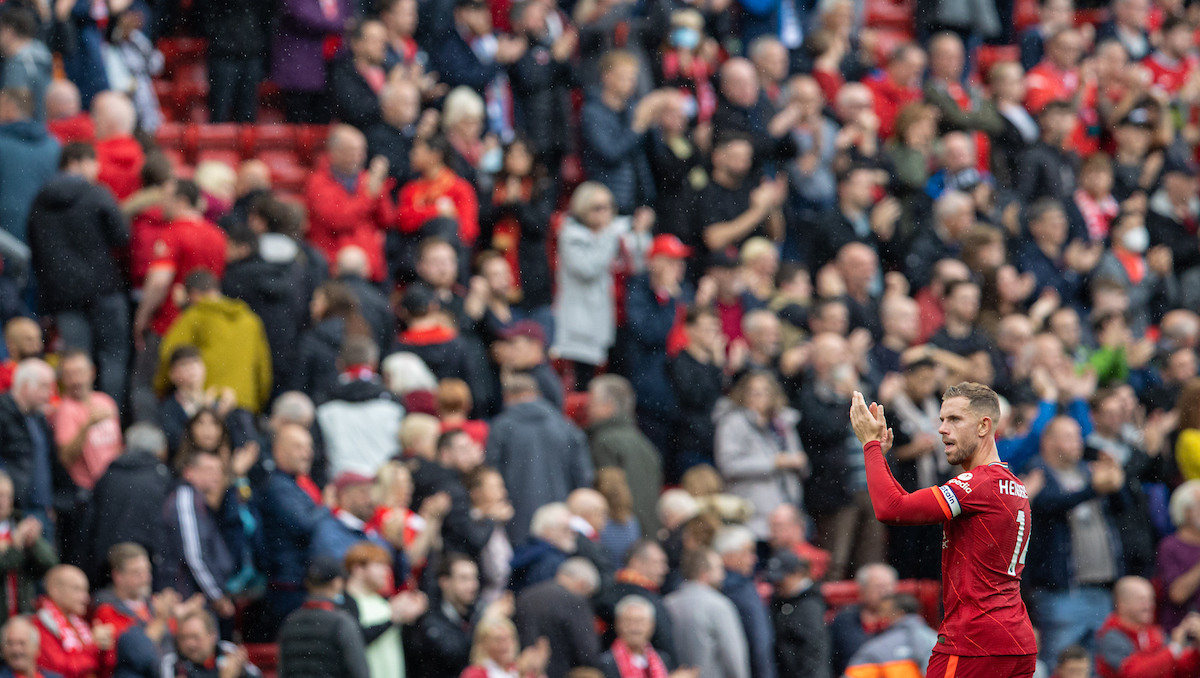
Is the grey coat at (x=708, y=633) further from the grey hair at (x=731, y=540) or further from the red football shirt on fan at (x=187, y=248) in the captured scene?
the red football shirt on fan at (x=187, y=248)

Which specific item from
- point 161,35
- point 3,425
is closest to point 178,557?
point 3,425

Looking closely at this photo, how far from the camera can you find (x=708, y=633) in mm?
11609

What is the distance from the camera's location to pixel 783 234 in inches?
596

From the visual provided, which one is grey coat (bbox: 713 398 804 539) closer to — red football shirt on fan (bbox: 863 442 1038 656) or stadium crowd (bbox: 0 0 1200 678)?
stadium crowd (bbox: 0 0 1200 678)

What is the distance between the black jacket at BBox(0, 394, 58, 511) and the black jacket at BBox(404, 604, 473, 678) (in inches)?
89.9

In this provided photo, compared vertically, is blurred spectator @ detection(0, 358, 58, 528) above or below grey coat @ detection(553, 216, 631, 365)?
below

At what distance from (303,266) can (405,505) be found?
2188 millimetres

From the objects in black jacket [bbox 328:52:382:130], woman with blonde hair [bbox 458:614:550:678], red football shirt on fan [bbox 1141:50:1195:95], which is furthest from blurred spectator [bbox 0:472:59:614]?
red football shirt on fan [bbox 1141:50:1195:95]

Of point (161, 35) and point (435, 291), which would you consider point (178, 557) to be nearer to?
point (435, 291)

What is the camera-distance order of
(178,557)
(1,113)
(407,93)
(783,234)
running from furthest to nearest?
(783,234) < (407,93) < (1,113) < (178,557)

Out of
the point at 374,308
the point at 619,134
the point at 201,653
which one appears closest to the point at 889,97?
the point at 619,134

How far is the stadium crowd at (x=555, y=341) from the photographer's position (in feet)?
35.6

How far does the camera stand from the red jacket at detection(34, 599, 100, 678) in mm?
10141

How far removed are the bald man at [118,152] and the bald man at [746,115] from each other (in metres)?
4.72
